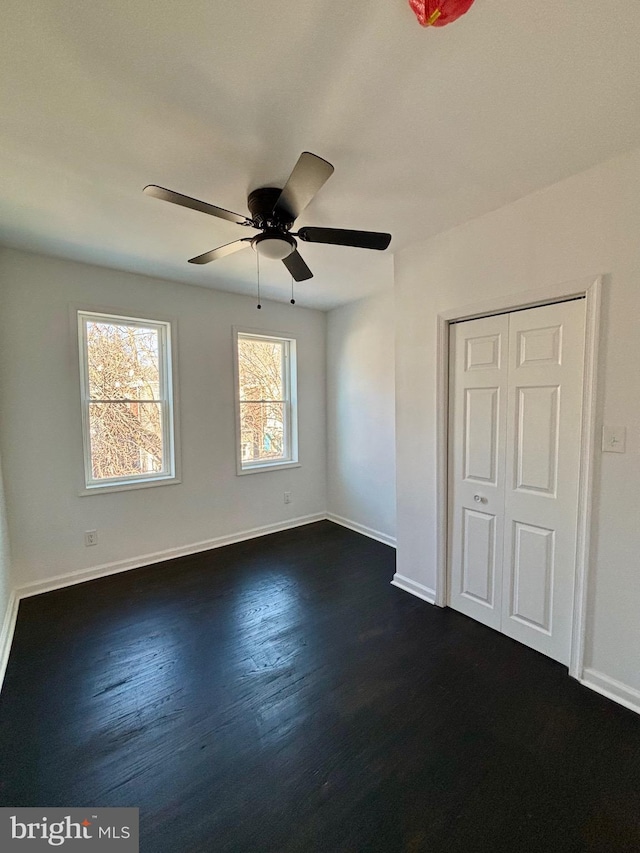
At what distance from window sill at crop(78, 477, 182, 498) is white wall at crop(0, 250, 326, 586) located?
0.04 m

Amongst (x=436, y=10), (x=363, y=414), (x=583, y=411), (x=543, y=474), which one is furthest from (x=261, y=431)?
(x=436, y=10)

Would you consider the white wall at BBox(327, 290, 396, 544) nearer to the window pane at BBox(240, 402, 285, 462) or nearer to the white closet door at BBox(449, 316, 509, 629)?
the window pane at BBox(240, 402, 285, 462)

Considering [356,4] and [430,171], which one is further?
[430,171]

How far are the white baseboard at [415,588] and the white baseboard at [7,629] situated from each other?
256 cm

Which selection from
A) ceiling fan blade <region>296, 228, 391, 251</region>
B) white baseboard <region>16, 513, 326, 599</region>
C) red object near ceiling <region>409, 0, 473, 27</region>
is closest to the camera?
red object near ceiling <region>409, 0, 473, 27</region>

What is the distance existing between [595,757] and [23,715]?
2611mm

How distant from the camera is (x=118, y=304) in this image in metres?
3.09

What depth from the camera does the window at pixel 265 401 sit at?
392 cm

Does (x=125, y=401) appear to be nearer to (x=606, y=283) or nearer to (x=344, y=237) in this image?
(x=344, y=237)

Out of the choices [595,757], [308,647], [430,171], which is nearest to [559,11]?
[430,171]

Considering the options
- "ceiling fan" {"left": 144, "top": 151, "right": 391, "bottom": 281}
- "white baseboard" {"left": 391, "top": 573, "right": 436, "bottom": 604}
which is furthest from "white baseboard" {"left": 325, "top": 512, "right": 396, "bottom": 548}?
"ceiling fan" {"left": 144, "top": 151, "right": 391, "bottom": 281}

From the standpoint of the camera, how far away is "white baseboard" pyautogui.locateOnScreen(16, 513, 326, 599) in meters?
2.82

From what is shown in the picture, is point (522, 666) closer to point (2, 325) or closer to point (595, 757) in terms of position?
point (595, 757)

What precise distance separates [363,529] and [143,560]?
2.30 metres
